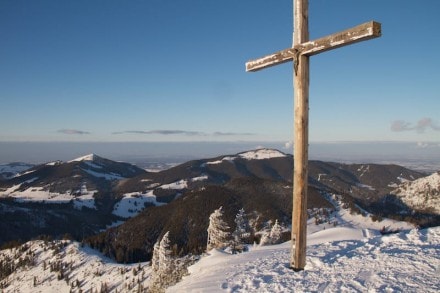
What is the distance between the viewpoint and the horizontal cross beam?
34.1ft

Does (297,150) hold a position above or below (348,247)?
above

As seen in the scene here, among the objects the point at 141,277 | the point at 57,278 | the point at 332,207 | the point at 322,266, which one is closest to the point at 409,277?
the point at 322,266

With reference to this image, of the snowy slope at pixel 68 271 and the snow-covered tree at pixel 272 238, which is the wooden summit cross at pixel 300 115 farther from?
the snowy slope at pixel 68 271

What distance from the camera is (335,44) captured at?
1127cm

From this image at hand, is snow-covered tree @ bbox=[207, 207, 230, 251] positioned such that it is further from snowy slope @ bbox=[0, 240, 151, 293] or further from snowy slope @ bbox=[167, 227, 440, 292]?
snowy slope @ bbox=[0, 240, 151, 293]

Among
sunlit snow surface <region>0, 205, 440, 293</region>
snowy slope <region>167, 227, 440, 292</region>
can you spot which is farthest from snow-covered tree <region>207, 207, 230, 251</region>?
snowy slope <region>167, 227, 440, 292</region>

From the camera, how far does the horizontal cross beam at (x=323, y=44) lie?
10398 mm

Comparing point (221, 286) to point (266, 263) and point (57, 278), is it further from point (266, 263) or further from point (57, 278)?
point (57, 278)

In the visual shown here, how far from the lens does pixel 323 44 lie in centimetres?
1159

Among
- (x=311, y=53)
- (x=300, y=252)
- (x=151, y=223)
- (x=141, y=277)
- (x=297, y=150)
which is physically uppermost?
(x=311, y=53)

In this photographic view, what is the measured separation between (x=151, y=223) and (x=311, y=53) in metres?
191

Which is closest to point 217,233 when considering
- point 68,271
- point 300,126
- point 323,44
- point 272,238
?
point 272,238

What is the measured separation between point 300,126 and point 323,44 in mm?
2634

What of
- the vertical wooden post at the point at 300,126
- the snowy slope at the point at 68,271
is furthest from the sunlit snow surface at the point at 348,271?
the snowy slope at the point at 68,271
